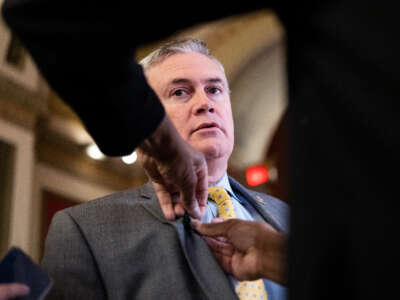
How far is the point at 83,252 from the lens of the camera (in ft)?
5.02

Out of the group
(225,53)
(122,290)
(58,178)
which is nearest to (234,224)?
(122,290)

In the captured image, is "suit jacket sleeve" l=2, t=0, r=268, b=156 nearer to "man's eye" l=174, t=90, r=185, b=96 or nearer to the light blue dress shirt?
the light blue dress shirt

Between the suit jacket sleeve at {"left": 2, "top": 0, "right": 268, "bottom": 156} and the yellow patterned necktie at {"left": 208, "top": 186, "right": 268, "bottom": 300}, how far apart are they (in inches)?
28.0

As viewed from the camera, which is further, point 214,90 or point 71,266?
point 214,90

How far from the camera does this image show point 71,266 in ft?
4.88

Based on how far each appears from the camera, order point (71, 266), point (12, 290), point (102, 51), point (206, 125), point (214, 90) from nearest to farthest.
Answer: point (102, 51)
point (12, 290)
point (71, 266)
point (206, 125)
point (214, 90)

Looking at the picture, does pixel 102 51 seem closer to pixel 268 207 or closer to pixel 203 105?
pixel 203 105

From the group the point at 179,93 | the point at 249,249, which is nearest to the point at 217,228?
the point at 249,249

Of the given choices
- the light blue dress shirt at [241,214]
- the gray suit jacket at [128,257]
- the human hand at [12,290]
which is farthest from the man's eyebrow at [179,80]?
the human hand at [12,290]

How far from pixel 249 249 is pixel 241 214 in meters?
0.41

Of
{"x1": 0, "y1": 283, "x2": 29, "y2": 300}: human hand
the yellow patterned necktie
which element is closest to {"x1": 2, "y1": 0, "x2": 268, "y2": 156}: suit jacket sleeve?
{"x1": 0, "y1": 283, "x2": 29, "y2": 300}: human hand

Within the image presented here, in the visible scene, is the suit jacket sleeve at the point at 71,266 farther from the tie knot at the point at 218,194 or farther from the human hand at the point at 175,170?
the tie knot at the point at 218,194

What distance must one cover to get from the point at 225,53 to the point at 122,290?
23.3 feet

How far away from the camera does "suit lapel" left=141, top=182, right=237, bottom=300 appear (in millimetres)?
1407
